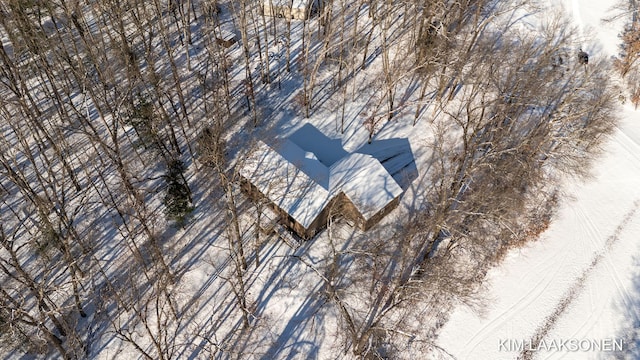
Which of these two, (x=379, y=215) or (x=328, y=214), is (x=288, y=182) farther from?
(x=379, y=215)

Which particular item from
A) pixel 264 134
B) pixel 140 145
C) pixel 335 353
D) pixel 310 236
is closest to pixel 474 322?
pixel 335 353

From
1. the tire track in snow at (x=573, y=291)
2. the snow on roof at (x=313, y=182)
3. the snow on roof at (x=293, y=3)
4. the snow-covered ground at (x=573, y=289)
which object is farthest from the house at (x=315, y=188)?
the snow on roof at (x=293, y=3)

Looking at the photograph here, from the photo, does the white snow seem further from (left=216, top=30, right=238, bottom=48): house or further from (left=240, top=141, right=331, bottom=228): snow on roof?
(left=216, top=30, right=238, bottom=48): house

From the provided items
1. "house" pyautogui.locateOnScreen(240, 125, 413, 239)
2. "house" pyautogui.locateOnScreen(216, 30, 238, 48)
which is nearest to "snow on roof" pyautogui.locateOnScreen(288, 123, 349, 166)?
"house" pyautogui.locateOnScreen(240, 125, 413, 239)

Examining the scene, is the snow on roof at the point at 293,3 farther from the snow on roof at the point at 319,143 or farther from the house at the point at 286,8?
the snow on roof at the point at 319,143

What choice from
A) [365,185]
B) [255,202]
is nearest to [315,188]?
[365,185]

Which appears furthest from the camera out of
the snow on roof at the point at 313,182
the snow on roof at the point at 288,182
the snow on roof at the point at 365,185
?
the snow on roof at the point at 365,185

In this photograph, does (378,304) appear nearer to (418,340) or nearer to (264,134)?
(418,340)
